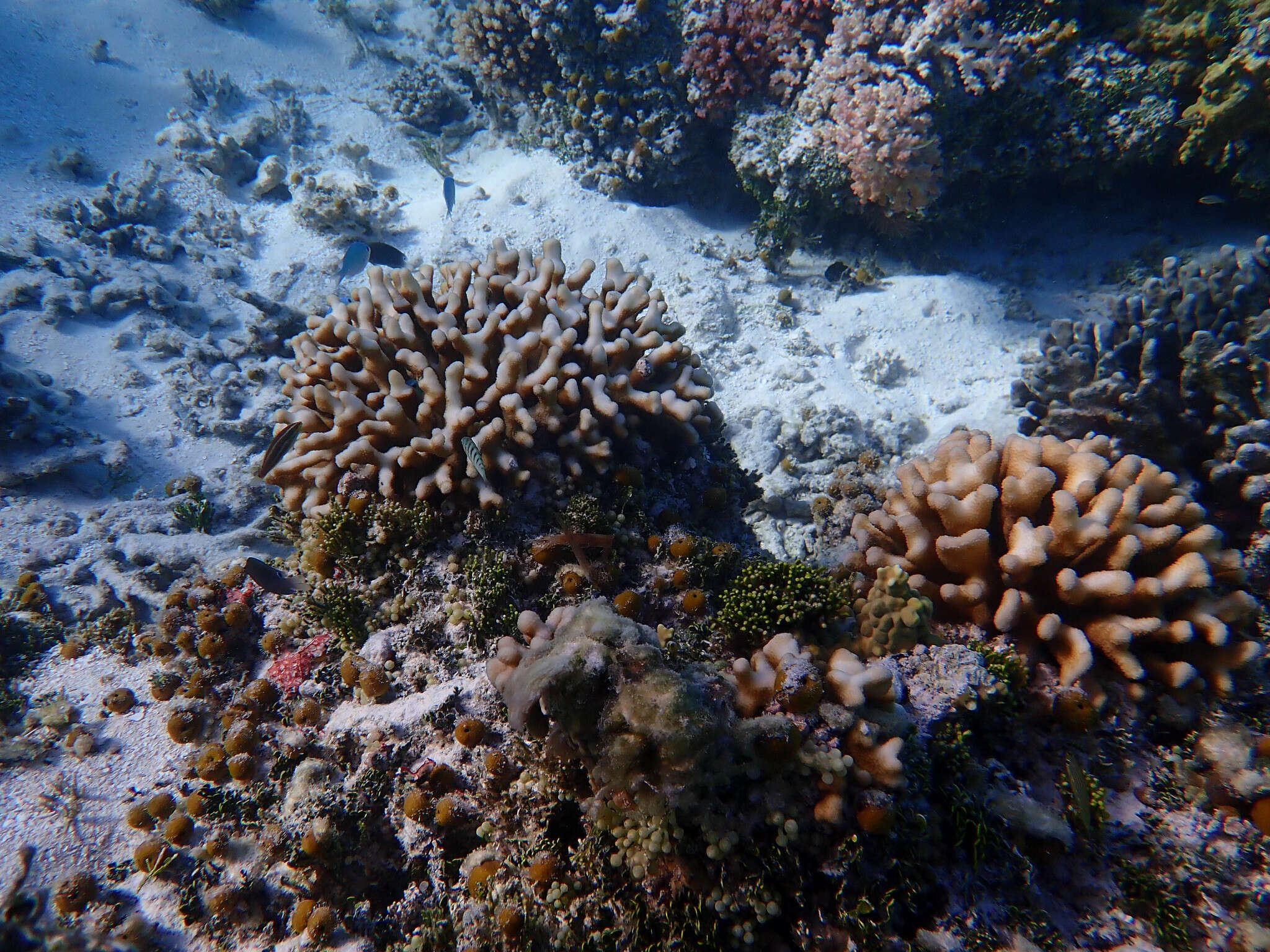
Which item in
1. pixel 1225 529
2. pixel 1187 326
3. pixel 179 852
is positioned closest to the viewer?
pixel 179 852

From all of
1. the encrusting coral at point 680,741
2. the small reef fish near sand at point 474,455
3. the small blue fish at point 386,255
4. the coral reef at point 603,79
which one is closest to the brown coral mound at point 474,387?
the small reef fish near sand at point 474,455

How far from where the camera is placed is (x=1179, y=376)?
16.6 ft

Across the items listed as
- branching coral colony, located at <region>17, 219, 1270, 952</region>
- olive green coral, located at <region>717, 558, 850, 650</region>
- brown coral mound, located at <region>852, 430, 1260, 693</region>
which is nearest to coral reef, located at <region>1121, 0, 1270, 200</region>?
branching coral colony, located at <region>17, 219, 1270, 952</region>

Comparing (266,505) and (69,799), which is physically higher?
(266,505)

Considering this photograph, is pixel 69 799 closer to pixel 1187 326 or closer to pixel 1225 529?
pixel 1225 529

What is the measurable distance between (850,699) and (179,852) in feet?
13.9

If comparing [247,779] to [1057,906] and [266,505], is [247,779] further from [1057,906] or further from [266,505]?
[1057,906]

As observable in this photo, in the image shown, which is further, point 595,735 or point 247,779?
point 247,779

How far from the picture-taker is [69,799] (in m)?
3.83

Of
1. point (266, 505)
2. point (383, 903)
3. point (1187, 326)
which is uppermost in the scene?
point (1187, 326)

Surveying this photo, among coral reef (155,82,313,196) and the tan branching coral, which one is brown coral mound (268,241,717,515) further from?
coral reef (155,82,313,196)

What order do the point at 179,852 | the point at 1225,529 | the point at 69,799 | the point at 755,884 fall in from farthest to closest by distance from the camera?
the point at 1225,529
the point at 69,799
the point at 179,852
the point at 755,884

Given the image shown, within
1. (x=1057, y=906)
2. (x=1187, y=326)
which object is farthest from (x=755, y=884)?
(x=1187, y=326)

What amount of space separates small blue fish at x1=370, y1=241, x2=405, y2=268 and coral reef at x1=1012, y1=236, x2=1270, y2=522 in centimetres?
738
